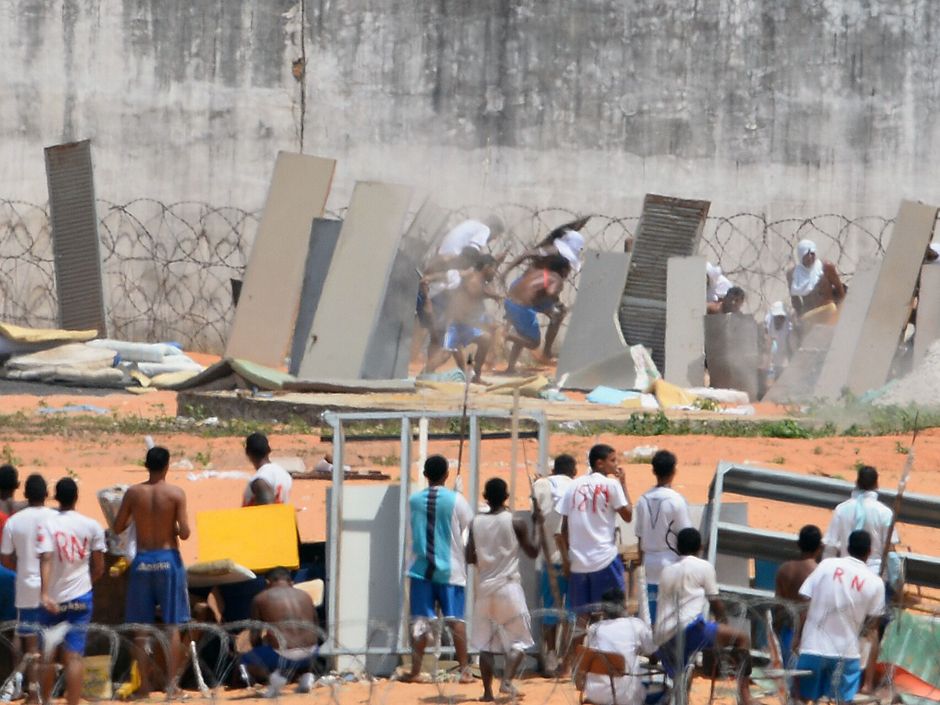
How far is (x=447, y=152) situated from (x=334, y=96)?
5.08 ft

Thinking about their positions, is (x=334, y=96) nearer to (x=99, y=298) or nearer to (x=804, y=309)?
(x=99, y=298)

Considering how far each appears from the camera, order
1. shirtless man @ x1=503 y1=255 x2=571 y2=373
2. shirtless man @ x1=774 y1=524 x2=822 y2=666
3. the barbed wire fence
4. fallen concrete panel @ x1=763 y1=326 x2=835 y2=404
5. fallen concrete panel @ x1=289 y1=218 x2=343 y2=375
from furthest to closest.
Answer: the barbed wire fence
shirtless man @ x1=503 y1=255 x2=571 y2=373
fallen concrete panel @ x1=763 y1=326 x2=835 y2=404
fallen concrete panel @ x1=289 y1=218 x2=343 y2=375
shirtless man @ x1=774 y1=524 x2=822 y2=666

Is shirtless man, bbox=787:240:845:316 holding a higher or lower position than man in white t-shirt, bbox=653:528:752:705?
higher

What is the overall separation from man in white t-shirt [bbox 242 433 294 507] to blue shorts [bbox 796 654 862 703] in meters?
3.08

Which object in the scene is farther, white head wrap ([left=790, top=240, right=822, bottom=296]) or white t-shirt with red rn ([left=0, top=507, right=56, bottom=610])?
white head wrap ([left=790, top=240, right=822, bottom=296])

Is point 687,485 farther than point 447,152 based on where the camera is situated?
No

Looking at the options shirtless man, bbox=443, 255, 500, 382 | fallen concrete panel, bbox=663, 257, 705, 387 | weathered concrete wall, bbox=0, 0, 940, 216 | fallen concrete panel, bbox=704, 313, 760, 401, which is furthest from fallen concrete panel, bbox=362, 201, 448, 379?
weathered concrete wall, bbox=0, 0, 940, 216

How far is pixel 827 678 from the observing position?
7953 millimetres

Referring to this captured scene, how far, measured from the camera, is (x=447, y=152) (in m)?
23.8

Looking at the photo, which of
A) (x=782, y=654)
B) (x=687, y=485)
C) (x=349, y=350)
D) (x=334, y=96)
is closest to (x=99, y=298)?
(x=334, y=96)

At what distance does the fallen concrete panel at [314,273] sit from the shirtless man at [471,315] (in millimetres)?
2070

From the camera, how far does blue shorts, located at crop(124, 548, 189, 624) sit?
8961 millimetres

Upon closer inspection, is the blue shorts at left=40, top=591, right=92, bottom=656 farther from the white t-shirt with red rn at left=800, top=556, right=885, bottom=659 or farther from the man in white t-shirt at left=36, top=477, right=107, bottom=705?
the white t-shirt with red rn at left=800, top=556, right=885, bottom=659

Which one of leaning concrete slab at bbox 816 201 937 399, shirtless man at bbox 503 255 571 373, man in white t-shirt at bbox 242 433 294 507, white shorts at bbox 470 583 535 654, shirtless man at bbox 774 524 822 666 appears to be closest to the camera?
shirtless man at bbox 774 524 822 666
